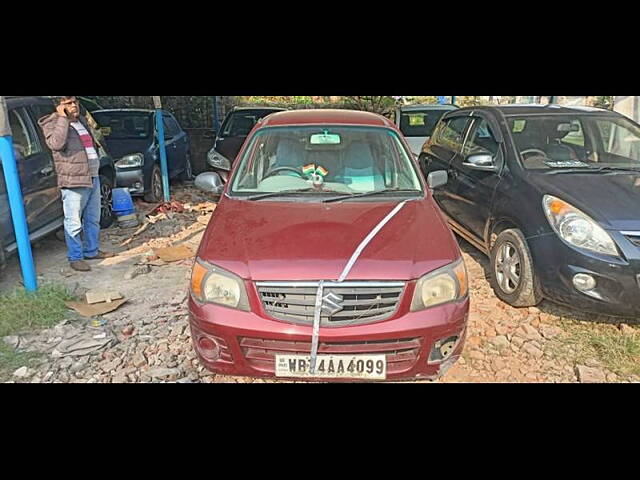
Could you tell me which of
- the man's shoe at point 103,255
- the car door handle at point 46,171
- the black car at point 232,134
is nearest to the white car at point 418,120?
the black car at point 232,134

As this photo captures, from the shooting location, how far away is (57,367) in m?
3.22

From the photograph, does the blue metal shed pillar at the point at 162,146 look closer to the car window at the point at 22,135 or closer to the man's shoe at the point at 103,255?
the man's shoe at the point at 103,255

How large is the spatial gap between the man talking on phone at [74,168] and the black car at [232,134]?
10.5 feet

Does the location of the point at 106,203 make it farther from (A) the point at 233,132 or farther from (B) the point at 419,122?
(B) the point at 419,122

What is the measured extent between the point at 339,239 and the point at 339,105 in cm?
1388

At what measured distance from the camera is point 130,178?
7.38 meters

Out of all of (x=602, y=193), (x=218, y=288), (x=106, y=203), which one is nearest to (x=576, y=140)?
(x=602, y=193)

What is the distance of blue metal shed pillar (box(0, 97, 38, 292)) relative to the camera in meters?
3.87

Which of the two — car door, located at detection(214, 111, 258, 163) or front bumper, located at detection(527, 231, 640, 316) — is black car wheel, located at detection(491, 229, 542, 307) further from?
car door, located at detection(214, 111, 258, 163)

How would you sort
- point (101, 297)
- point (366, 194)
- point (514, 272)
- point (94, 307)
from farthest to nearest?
point (101, 297), point (94, 307), point (514, 272), point (366, 194)

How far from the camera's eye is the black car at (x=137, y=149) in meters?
7.42

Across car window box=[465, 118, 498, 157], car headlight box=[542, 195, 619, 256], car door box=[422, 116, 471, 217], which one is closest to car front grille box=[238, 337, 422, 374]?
car headlight box=[542, 195, 619, 256]

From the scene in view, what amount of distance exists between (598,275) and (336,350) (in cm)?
204

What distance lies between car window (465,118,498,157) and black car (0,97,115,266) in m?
4.55
